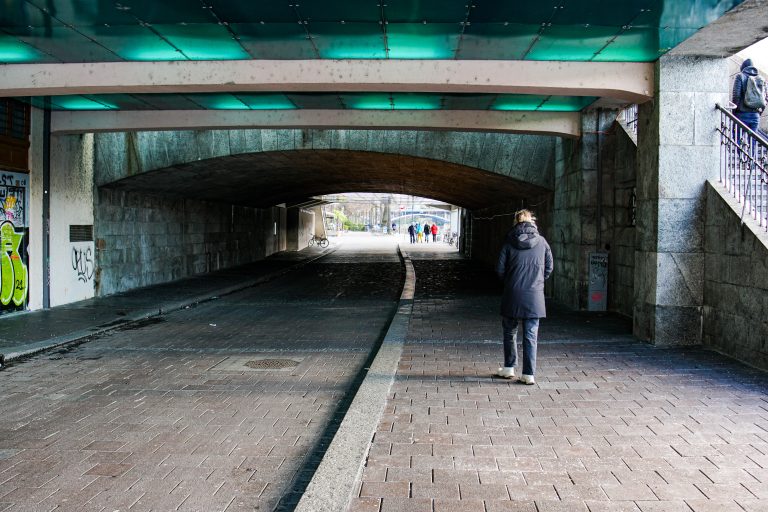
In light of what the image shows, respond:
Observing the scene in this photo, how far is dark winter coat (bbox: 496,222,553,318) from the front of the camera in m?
6.22

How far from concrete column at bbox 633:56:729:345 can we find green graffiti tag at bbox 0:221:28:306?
34.8 ft

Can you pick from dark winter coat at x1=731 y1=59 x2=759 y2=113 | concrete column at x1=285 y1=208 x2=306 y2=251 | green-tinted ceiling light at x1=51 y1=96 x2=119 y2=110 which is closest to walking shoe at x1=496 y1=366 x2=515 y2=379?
dark winter coat at x1=731 y1=59 x2=759 y2=113

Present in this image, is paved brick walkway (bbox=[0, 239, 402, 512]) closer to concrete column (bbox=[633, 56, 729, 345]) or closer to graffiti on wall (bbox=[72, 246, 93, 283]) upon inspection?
graffiti on wall (bbox=[72, 246, 93, 283])

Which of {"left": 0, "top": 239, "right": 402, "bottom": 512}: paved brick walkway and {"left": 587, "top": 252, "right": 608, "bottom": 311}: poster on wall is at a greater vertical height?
{"left": 587, "top": 252, "right": 608, "bottom": 311}: poster on wall

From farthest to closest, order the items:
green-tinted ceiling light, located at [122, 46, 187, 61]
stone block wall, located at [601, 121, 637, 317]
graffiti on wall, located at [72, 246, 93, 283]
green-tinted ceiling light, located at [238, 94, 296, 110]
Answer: graffiti on wall, located at [72, 246, 93, 283], stone block wall, located at [601, 121, 637, 317], green-tinted ceiling light, located at [238, 94, 296, 110], green-tinted ceiling light, located at [122, 46, 187, 61]

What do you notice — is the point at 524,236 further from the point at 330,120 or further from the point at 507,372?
the point at 330,120

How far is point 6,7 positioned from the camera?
6.79 m

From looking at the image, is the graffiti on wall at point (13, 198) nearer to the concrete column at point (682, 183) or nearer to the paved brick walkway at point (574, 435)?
the paved brick walkway at point (574, 435)

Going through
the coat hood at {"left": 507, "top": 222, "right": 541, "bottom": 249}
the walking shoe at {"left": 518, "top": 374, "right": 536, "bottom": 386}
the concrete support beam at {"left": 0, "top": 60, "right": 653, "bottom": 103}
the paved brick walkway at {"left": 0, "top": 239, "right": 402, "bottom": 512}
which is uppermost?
the concrete support beam at {"left": 0, "top": 60, "right": 653, "bottom": 103}

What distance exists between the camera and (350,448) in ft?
14.3

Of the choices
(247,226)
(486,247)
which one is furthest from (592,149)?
(247,226)

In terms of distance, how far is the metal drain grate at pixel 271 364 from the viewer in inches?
292

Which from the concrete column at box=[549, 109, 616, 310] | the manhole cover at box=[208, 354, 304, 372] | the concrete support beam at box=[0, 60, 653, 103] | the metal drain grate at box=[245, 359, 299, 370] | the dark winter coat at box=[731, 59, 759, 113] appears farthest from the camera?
the concrete column at box=[549, 109, 616, 310]

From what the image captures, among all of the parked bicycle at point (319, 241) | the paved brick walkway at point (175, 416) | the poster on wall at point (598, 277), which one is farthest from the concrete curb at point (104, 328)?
the parked bicycle at point (319, 241)
